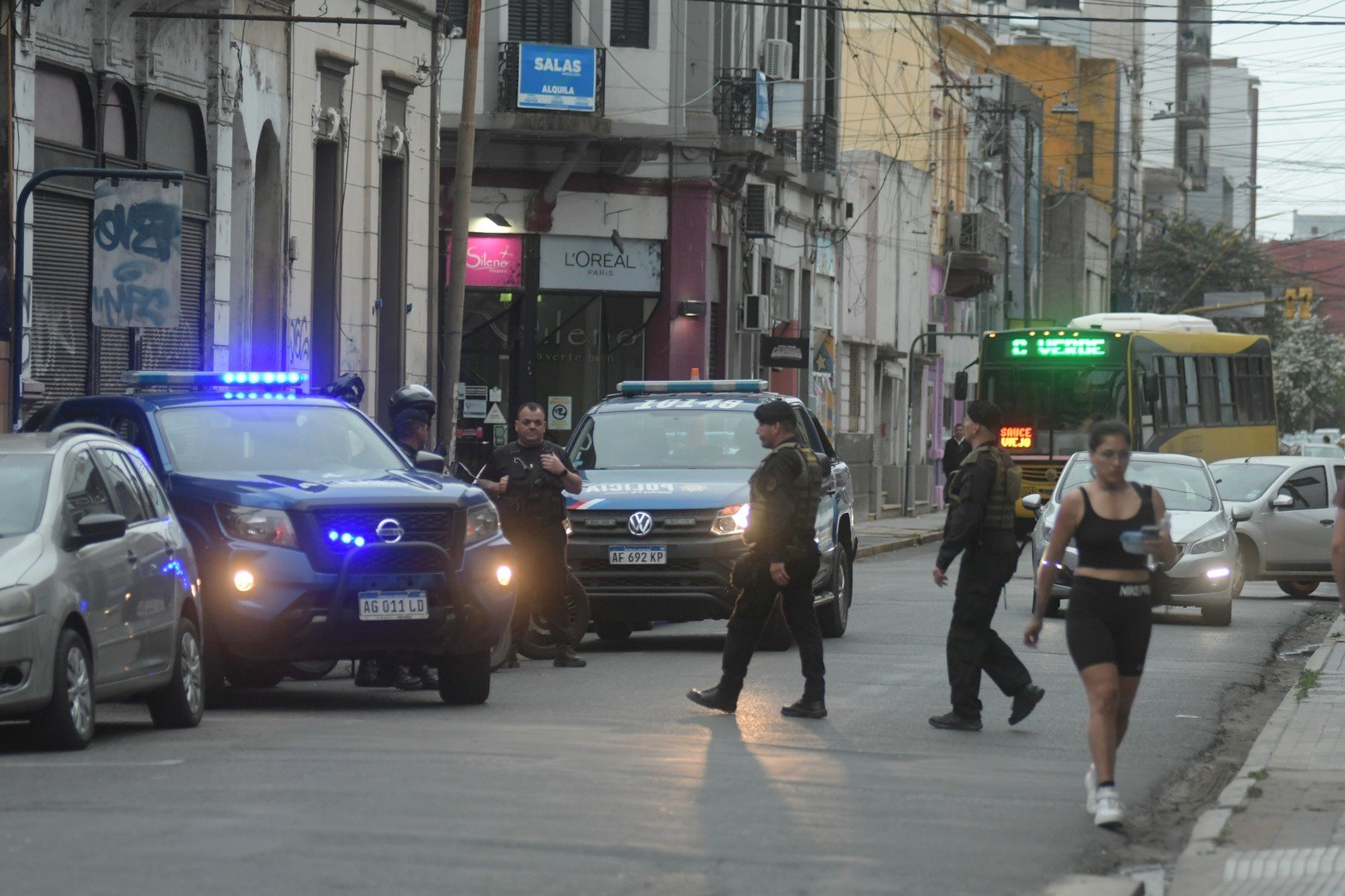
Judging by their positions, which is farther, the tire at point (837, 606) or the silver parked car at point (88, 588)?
the tire at point (837, 606)

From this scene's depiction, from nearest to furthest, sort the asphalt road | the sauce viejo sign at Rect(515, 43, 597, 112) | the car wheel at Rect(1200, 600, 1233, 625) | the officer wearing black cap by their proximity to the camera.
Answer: the asphalt road, the officer wearing black cap, the car wheel at Rect(1200, 600, 1233, 625), the sauce viejo sign at Rect(515, 43, 597, 112)

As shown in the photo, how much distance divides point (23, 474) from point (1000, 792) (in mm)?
4845

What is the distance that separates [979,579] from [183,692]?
430 cm

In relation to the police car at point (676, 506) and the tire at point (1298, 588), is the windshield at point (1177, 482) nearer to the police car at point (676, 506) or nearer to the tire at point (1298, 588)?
the tire at point (1298, 588)

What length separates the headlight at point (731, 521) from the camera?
1772 cm

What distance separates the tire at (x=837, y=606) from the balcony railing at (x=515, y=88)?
18.0 meters

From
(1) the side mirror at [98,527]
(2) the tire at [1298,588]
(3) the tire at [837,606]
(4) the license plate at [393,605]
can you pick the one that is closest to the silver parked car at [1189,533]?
(3) the tire at [837,606]

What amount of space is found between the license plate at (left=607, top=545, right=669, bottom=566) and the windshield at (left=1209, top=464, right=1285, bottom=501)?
1119 cm

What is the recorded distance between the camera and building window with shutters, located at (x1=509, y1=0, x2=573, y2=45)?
3775 cm

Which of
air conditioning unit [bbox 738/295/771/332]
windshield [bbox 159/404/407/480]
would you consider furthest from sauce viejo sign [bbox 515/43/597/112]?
windshield [bbox 159/404/407/480]

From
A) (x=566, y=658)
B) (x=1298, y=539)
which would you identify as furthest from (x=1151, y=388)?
(x=566, y=658)

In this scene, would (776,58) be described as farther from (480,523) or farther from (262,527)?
(262,527)

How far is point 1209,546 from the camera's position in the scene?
22.6 meters

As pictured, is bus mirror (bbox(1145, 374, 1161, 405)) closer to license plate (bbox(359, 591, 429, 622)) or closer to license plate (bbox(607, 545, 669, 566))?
license plate (bbox(607, 545, 669, 566))
